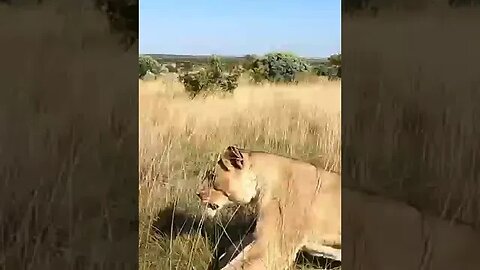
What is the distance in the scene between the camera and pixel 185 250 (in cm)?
224

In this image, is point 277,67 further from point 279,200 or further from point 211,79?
point 279,200

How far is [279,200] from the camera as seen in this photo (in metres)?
2.15

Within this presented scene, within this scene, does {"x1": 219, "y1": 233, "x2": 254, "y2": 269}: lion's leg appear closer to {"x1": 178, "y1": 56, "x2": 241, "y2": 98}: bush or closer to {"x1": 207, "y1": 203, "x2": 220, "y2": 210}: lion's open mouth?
{"x1": 207, "y1": 203, "x2": 220, "y2": 210}: lion's open mouth

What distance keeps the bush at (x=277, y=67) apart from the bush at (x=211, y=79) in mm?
73

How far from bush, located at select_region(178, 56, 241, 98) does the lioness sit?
0.33 metres

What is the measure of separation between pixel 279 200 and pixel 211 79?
0.51 meters

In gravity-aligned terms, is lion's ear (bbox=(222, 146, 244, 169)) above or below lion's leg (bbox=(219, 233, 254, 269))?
above

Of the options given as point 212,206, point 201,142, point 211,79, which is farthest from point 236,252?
point 211,79

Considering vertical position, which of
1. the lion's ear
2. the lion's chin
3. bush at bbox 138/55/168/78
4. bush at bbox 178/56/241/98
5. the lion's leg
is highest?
bush at bbox 138/55/168/78

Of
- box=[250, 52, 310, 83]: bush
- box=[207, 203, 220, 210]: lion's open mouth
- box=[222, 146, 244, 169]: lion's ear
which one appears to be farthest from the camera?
box=[250, 52, 310, 83]: bush

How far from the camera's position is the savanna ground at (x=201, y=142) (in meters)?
2.22

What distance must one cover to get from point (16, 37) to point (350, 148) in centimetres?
25

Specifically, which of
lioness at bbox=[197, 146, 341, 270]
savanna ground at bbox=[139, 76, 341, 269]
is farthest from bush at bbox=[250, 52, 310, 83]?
lioness at bbox=[197, 146, 341, 270]

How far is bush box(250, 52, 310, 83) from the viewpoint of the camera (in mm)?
2332
